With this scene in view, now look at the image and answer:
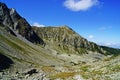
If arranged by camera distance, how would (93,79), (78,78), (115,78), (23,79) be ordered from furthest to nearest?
(23,79) < (78,78) < (93,79) < (115,78)

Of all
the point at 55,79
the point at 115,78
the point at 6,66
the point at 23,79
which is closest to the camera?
the point at 115,78

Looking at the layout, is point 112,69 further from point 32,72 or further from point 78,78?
point 32,72

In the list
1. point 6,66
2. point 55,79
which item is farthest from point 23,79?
point 6,66

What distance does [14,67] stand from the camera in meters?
82.6

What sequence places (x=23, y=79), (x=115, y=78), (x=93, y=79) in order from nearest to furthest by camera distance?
(x=115, y=78) → (x=93, y=79) → (x=23, y=79)

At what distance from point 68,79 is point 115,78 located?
10.2 meters

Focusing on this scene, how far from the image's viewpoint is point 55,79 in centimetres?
4891

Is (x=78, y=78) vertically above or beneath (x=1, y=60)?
beneath

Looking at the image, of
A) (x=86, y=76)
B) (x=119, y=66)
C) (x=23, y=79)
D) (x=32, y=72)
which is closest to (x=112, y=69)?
(x=119, y=66)

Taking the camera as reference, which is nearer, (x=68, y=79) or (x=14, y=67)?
(x=68, y=79)

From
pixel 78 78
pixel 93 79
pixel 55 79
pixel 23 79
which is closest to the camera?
pixel 93 79

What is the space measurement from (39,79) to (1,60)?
119 ft

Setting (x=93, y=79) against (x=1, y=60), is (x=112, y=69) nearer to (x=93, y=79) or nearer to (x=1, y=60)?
(x=93, y=79)

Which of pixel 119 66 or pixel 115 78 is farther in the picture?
pixel 119 66
